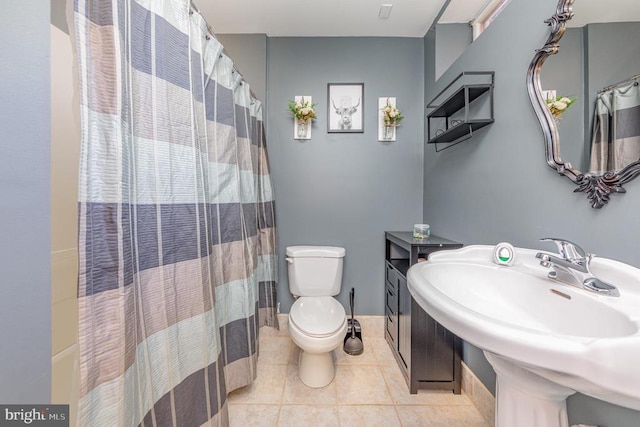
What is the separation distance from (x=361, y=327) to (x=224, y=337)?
4.01 feet

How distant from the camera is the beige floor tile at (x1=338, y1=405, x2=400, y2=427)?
1201 mm

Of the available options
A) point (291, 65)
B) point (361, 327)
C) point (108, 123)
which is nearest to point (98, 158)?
point (108, 123)

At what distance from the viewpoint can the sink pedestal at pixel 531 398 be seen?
616mm

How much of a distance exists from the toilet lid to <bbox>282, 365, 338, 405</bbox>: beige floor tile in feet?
1.27

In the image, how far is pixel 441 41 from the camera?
1.75m

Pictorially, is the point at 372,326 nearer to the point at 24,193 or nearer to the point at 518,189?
the point at 518,189

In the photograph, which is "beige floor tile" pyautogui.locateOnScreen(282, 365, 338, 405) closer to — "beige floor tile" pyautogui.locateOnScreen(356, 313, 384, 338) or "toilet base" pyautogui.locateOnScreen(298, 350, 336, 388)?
"toilet base" pyautogui.locateOnScreen(298, 350, 336, 388)

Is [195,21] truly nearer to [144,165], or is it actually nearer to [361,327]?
[144,165]

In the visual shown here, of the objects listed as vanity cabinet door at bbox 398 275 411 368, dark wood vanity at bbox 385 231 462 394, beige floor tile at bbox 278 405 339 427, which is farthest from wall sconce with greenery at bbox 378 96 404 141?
beige floor tile at bbox 278 405 339 427

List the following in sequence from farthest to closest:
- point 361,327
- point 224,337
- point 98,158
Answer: point 361,327
point 224,337
point 98,158

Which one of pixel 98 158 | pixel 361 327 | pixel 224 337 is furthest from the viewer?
pixel 361 327

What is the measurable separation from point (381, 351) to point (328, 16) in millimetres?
2579

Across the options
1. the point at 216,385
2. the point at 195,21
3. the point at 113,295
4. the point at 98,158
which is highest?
the point at 195,21

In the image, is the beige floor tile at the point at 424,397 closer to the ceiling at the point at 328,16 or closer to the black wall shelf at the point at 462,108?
the black wall shelf at the point at 462,108
